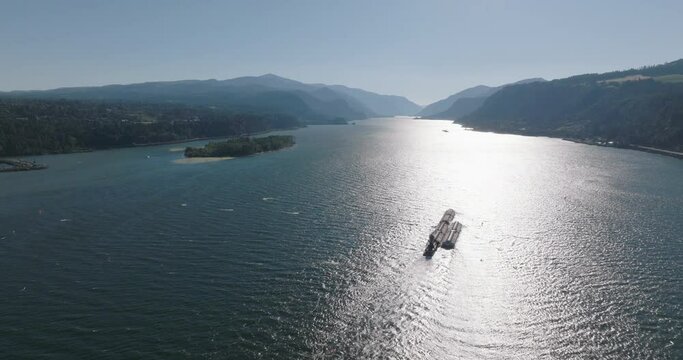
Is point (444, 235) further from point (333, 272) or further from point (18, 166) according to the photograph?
point (18, 166)

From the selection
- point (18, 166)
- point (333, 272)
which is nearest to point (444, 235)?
point (333, 272)

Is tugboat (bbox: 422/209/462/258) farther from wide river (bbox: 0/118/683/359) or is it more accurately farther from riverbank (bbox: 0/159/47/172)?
riverbank (bbox: 0/159/47/172)

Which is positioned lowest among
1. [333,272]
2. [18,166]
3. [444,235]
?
[333,272]

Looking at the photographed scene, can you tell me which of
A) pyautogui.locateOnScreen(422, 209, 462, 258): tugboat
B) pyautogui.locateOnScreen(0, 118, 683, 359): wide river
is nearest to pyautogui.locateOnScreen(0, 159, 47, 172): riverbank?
pyautogui.locateOnScreen(0, 118, 683, 359): wide river

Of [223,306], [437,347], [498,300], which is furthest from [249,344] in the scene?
[498,300]

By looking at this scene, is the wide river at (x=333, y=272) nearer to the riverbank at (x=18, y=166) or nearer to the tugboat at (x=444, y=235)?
the tugboat at (x=444, y=235)

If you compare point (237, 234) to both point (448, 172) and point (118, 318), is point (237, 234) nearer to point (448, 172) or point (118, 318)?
point (118, 318)

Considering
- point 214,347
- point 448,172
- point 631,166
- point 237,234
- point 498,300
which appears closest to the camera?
point 214,347
